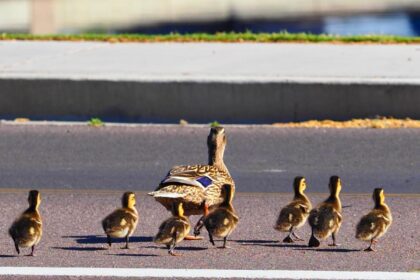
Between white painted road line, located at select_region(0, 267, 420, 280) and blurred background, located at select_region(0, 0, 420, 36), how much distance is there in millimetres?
12494

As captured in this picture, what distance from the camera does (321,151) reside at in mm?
14086

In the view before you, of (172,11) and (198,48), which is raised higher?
(172,11)

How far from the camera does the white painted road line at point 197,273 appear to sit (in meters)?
8.97

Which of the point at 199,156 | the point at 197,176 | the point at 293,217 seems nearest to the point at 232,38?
the point at 199,156

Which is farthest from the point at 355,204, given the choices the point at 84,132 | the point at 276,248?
the point at 84,132

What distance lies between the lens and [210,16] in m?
22.1

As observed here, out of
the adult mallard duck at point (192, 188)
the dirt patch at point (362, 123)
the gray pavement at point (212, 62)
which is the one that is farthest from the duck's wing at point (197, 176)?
the gray pavement at point (212, 62)

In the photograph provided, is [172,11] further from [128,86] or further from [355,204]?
[355,204]

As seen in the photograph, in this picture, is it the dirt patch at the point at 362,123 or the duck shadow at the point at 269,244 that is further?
the dirt patch at the point at 362,123

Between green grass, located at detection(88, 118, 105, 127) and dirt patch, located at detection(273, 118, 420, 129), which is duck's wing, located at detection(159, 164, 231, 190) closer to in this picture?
dirt patch, located at detection(273, 118, 420, 129)

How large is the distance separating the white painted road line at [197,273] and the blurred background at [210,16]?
41.0 ft

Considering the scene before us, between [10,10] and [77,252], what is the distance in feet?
42.2

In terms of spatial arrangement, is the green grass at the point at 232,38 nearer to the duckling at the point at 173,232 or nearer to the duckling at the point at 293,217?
the duckling at the point at 293,217

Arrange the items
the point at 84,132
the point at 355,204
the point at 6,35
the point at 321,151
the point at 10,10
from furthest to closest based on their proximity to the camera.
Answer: the point at 10,10 → the point at 6,35 → the point at 84,132 → the point at 321,151 → the point at 355,204
